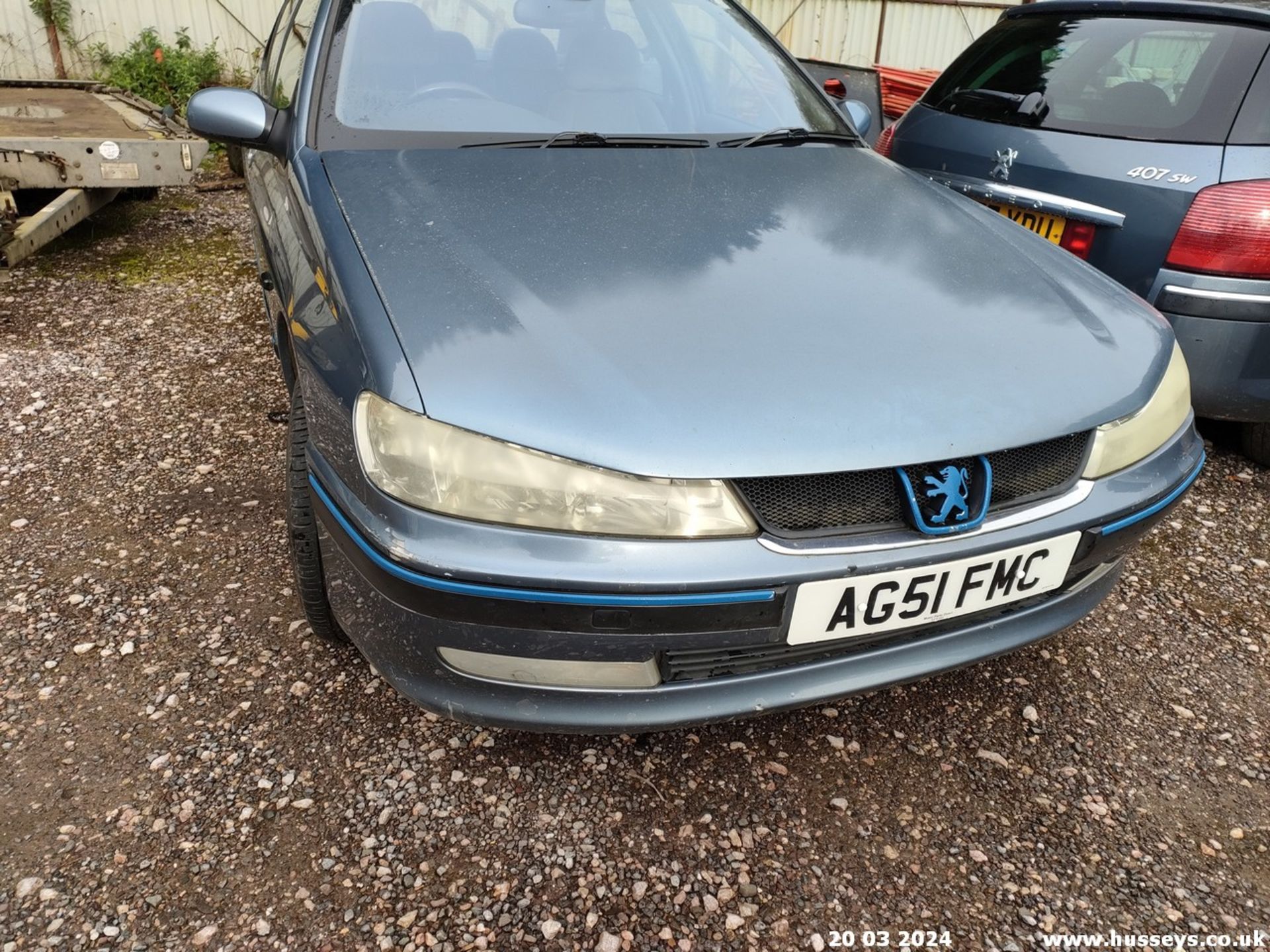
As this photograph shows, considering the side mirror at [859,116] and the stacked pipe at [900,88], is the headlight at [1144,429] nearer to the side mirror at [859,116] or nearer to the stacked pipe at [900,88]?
the side mirror at [859,116]

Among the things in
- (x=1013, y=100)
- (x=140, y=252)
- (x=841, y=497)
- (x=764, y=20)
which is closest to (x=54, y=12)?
(x=140, y=252)

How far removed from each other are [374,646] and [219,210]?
200 inches

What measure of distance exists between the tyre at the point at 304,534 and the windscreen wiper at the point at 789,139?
1281mm

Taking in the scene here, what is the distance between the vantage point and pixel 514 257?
1707 millimetres

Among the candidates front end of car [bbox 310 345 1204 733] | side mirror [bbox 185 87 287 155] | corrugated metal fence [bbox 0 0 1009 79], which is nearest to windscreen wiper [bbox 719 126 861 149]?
side mirror [bbox 185 87 287 155]

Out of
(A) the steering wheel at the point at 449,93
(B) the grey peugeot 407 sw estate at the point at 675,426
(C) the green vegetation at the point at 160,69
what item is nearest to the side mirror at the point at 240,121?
(B) the grey peugeot 407 sw estate at the point at 675,426

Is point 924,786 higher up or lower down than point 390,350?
lower down

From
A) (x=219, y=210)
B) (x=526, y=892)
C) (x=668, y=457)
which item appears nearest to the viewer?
(x=668, y=457)

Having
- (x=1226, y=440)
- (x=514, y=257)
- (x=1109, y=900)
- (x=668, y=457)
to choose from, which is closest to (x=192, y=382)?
(x=514, y=257)

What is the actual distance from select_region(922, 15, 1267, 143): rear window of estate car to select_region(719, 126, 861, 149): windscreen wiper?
862 millimetres

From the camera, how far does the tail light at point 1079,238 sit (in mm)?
2783

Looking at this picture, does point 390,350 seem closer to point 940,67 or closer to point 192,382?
point 192,382

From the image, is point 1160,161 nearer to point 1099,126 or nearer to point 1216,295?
point 1099,126

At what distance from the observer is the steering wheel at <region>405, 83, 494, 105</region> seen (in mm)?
2221
